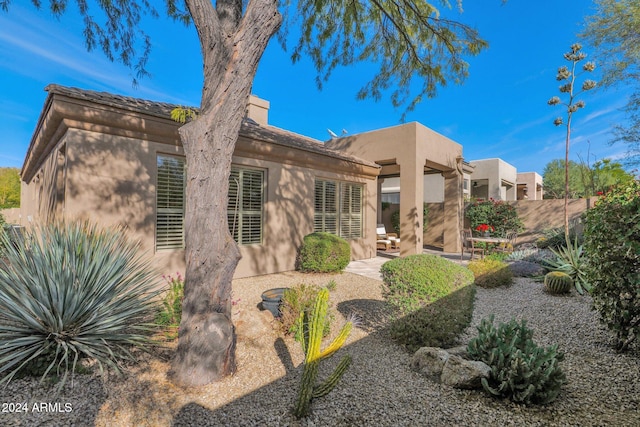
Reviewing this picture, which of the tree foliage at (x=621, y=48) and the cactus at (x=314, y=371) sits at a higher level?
the tree foliage at (x=621, y=48)

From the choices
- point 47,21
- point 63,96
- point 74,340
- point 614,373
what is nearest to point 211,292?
point 74,340

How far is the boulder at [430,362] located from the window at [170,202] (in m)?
5.36

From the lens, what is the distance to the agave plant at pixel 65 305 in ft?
9.19

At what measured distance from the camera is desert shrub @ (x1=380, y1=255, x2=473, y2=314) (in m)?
3.86

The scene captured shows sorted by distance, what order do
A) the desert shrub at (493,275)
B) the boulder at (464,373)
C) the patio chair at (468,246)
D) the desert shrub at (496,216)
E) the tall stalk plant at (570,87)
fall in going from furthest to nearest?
the desert shrub at (496,216)
the tall stalk plant at (570,87)
the patio chair at (468,246)
the desert shrub at (493,275)
the boulder at (464,373)

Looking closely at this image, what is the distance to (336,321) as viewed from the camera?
15.9ft

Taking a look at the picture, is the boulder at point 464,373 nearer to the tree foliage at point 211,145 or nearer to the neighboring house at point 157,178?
the tree foliage at point 211,145

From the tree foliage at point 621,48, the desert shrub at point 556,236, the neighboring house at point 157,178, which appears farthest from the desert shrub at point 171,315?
the tree foliage at point 621,48

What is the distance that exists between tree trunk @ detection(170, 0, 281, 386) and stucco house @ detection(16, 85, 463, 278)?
3.03 metres

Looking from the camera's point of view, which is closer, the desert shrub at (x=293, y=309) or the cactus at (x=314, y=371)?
the cactus at (x=314, y=371)

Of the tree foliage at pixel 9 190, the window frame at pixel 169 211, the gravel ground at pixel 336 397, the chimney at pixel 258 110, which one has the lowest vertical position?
the gravel ground at pixel 336 397

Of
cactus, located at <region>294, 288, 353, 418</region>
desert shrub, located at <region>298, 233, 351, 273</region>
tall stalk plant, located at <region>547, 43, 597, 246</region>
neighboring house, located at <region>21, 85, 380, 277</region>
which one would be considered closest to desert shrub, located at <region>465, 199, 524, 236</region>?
tall stalk plant, located at <region>547, 43, 597, 246</region>

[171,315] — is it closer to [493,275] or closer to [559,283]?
[493,275]

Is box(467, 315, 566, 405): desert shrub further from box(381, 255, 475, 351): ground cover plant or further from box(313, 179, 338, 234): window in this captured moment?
box(313, 179, 338, 234): window
